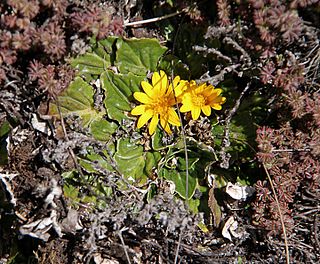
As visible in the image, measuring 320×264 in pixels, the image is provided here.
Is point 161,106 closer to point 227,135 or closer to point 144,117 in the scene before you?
point 144,117

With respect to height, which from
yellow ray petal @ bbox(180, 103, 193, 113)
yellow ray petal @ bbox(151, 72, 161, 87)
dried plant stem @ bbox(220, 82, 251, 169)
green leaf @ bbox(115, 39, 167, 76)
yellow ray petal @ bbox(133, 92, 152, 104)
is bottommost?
dried plant stem @ bbox(220, 82, 251, 169)

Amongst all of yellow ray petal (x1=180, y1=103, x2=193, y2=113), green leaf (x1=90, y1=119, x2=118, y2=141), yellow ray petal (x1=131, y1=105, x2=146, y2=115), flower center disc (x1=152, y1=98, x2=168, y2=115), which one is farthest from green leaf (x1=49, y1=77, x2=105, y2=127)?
yellow ray petal (x1=180, y1=103, x2=193, y2=113)

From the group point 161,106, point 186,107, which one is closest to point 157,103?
point 161,106

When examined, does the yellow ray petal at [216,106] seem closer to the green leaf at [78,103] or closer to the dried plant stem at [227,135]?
the dried plant stem at [227,135]

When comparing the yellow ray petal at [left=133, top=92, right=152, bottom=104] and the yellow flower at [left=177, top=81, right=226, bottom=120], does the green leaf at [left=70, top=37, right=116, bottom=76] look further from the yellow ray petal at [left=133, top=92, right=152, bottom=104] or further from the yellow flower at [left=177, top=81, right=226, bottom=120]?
the yellow flower at [left=177, top=81, right=226, bottom=120]

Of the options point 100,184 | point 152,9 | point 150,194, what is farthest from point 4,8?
point 150,194

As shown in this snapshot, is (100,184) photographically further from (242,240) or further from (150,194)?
(242,240)
